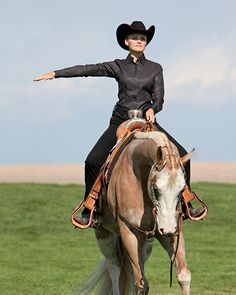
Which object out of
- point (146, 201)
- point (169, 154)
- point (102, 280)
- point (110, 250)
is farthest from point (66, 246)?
point (169, 154)

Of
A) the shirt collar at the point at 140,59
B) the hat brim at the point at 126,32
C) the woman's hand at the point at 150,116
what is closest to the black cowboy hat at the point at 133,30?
the hat brim at the point at 126,32

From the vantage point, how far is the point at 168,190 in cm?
793

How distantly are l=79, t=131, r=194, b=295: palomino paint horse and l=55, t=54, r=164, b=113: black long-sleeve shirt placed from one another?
859mm

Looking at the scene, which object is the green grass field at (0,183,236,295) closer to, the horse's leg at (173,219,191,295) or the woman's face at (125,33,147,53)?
the woman's face at (125,33,147,53)

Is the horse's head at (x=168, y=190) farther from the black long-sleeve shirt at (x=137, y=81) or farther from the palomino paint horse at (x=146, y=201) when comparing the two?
the black long-sleeve shirt at (x=137, y=81)

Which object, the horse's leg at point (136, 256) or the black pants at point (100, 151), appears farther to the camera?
the black pants at point (100, 151)

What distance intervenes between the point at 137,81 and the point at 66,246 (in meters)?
14.1

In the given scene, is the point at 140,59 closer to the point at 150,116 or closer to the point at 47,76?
the point at 150,116

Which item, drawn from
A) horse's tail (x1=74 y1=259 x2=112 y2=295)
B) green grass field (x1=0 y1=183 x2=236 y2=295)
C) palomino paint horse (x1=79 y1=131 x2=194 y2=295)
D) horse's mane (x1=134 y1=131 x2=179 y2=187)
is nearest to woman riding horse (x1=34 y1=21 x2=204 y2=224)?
palomino paint horse (x1=79 y1=131 x2=194 y2=295)

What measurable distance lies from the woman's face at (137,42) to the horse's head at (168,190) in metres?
2.41

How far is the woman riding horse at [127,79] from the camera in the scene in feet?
32.9

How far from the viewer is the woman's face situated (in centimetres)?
1016

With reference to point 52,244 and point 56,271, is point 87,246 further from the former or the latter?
point 56,271

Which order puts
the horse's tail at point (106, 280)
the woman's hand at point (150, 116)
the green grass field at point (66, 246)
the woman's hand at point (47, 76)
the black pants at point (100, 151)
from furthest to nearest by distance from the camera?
1. the green grass field at point (66, 246)
2. the horse's tail at point (106, 280)
3. the black pants at point (100, 151)
4. the woman's hand at point (47, 76)
5. the woman's hand at point (150, 116)
